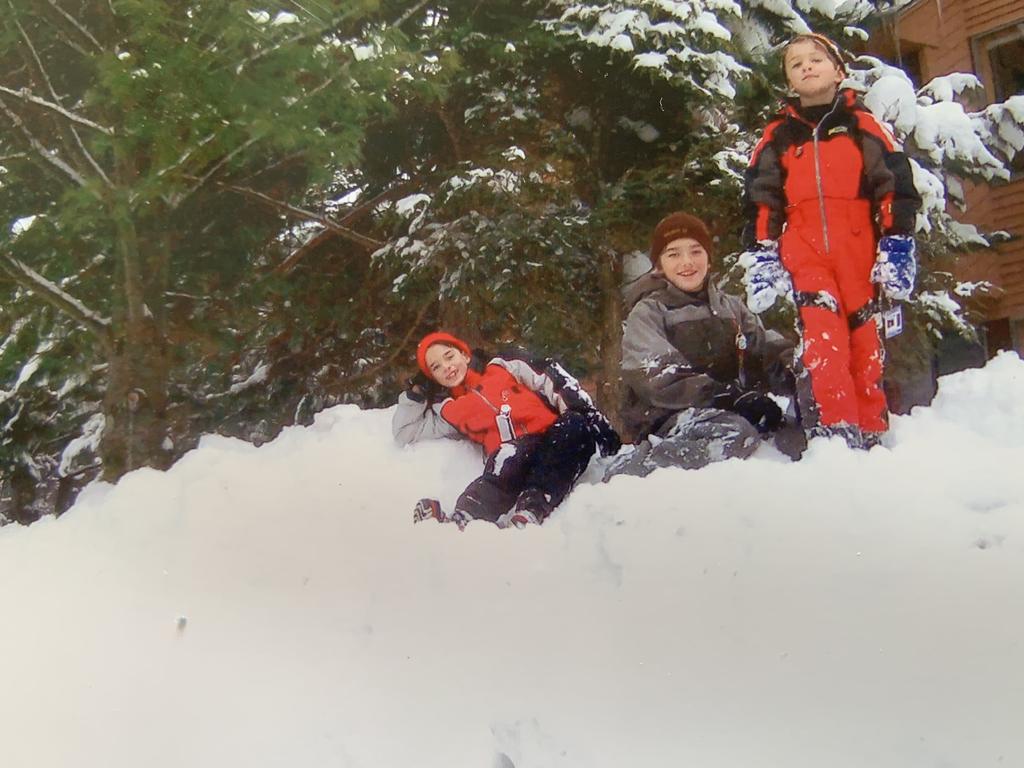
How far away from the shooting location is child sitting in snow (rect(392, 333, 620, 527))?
75.1 inches

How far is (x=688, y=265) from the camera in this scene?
2.00 meters

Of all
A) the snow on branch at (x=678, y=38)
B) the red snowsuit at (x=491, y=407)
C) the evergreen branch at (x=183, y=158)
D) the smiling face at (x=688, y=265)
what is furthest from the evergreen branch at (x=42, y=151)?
the smiling face at (x=688, y=265)

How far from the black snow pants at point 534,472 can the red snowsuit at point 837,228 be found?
523 mm

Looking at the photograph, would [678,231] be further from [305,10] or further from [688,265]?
[305,10]

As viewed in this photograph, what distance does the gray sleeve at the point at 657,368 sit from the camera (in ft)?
6.26

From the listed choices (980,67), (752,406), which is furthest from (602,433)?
(980,67)

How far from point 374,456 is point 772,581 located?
41.4 inches

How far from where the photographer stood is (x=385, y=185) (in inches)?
88.1

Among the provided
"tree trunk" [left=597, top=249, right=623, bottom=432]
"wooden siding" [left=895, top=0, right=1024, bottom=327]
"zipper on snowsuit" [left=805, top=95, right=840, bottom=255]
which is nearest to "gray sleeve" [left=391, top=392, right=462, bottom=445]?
"tree trunk" [left=597, top=249, right=623, bottom=432]

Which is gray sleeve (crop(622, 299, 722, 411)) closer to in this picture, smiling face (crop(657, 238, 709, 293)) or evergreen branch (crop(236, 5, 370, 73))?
smiling face (crop(657, 238, 709, 293))

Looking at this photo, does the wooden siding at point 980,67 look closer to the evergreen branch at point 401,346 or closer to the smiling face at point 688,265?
the smiling face at point 688,265

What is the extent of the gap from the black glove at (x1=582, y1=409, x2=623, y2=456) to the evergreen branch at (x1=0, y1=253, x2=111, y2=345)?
126cm

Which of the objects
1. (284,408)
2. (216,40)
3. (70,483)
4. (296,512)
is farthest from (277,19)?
(70,483)

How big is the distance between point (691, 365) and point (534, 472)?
0.42m
